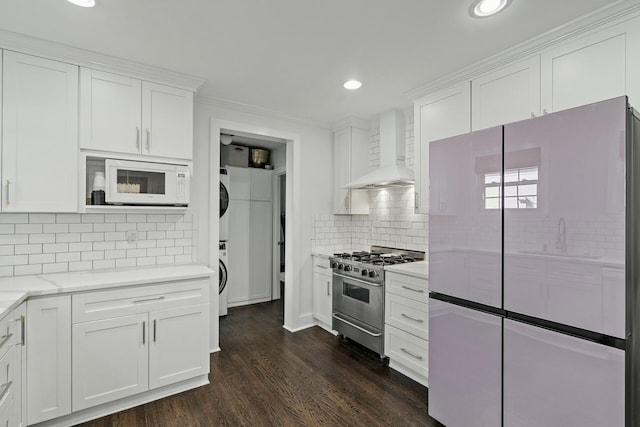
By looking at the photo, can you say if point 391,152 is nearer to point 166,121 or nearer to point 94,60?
point 166,121

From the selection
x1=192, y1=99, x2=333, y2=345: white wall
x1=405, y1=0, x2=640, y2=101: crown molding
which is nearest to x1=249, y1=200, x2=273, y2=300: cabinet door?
x1=192, y1=99, x2=333, y2=345: white wall

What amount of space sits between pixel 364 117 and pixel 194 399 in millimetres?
3279

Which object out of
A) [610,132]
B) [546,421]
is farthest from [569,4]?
[546,421]

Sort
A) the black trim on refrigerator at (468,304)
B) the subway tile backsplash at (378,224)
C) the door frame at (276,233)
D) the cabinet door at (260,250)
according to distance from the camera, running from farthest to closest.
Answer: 1. the door frame at (276,233)
2. the cabinet door at (260,250)
3. the subway tile backsplash at (378,224)
4. the black trim on refrigerator at (468,304)

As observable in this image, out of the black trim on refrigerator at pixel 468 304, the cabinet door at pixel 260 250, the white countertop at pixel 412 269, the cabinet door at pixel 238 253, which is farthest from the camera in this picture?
the cabinet door at pixel 260 250

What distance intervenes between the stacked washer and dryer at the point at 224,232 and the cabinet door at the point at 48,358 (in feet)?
7.18

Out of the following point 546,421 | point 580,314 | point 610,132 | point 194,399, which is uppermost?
point 610,132

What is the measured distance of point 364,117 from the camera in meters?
3.89

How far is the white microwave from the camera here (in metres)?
2.46

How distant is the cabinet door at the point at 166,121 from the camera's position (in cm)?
263

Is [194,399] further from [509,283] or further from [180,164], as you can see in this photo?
[509,283]

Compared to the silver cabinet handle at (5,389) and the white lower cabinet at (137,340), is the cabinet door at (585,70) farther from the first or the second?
the silver cabinet handle at (5,389)

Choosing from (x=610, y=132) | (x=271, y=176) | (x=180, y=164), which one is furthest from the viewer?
(x=271, y=176)

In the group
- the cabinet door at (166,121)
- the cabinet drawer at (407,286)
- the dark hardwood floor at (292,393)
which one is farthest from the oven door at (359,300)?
the cabinet door at (166,121)
